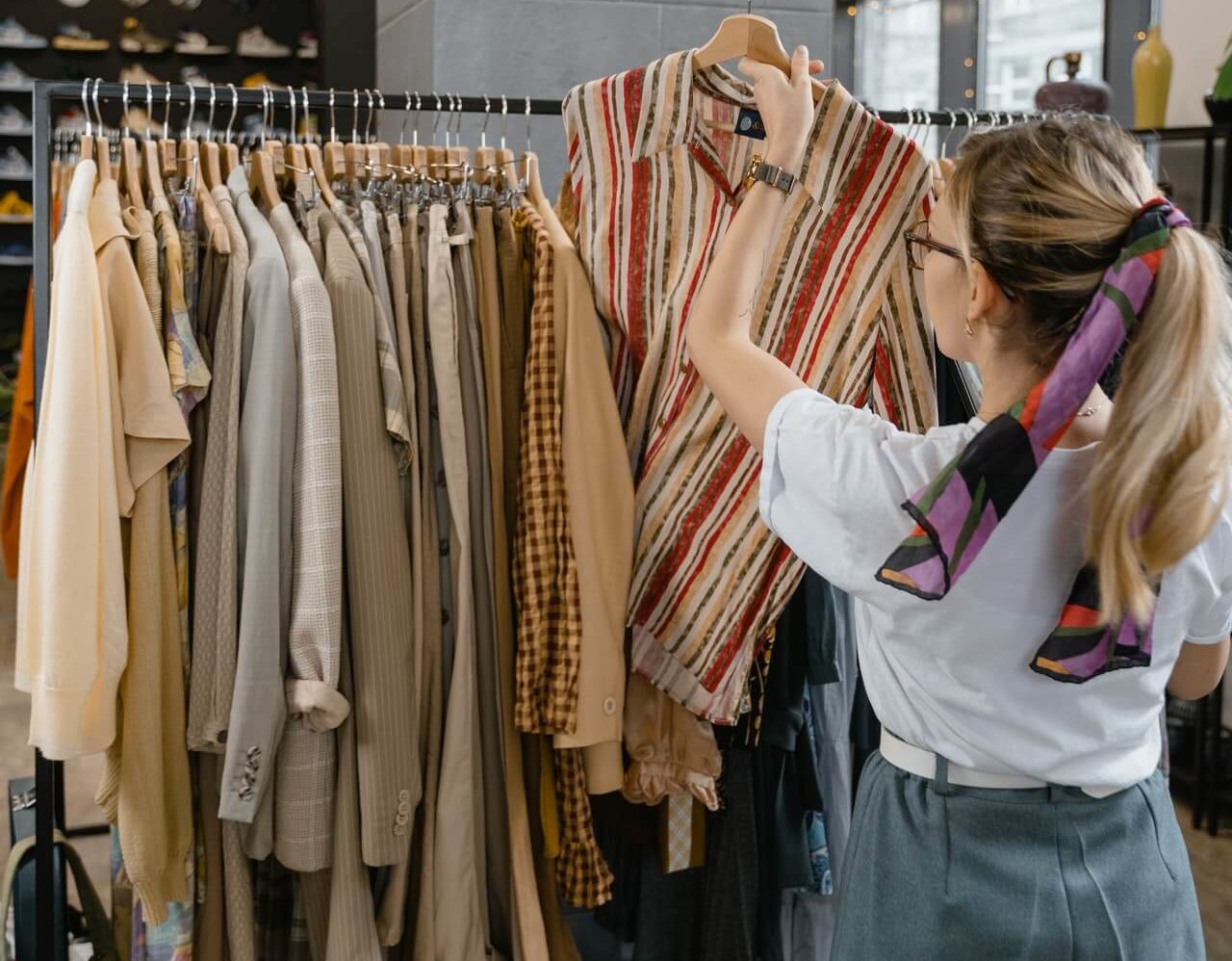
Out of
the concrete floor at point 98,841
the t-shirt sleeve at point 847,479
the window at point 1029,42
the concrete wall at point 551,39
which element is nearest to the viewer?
the t-shirt sleeve at point 847,479

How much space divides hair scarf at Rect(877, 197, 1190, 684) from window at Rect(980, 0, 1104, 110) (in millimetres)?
3135

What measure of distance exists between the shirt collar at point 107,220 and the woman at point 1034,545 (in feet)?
2.66

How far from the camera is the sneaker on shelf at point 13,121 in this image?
7219mm

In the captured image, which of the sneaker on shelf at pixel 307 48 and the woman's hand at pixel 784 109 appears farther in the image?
the sneaker on shelf at pixel 307 48

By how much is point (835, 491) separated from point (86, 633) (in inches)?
37.6

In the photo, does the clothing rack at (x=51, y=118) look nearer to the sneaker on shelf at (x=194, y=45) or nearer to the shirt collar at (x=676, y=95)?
the shirt collar at (x=676, y=95)

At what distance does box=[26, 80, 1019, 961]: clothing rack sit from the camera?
5.78 feet

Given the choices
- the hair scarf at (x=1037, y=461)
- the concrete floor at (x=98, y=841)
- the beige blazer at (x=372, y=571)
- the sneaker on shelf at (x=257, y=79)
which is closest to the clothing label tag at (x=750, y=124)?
the beige blazer at (x=372, y=571)

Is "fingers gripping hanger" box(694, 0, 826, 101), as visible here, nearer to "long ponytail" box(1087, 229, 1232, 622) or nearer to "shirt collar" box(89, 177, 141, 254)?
"long ponytail" box(1087, 229, 1232, 622)

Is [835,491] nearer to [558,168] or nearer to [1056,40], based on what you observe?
[558,168]

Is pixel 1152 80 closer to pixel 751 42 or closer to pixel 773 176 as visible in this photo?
pixel 751 42

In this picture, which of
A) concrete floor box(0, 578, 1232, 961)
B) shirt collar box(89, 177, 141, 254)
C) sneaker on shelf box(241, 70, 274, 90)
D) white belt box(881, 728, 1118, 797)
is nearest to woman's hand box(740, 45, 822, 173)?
white belt box(881, 728, 1118, 797)

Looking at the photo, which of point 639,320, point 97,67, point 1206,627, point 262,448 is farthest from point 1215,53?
point 97,67

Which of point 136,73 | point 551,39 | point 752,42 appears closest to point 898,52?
point 551,39
